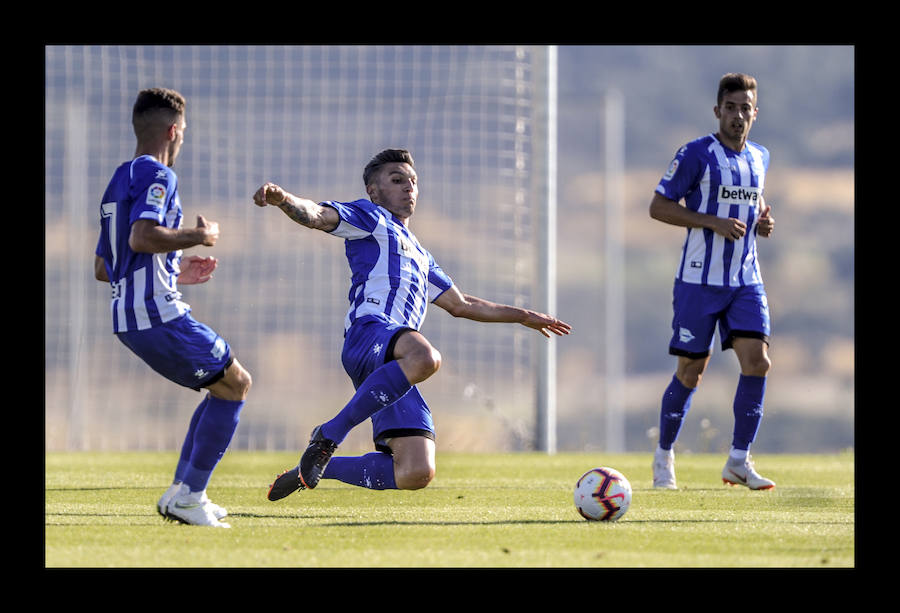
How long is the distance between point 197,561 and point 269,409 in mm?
9142

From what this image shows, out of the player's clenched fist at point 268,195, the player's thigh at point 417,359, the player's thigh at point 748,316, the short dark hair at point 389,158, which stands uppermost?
the short dark hair at point 389,158

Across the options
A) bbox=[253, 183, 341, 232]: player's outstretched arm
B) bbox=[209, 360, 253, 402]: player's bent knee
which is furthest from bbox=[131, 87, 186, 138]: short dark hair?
bbox=[209, 360, 253, 402]: player's bent knee

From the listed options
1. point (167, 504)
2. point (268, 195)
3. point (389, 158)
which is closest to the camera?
point (268, 195)

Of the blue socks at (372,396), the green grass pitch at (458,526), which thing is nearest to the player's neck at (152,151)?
the blue socks at (372,396)

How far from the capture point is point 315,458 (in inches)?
204

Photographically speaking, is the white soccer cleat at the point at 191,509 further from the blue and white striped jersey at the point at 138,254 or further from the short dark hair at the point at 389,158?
the short dark hair at the point at 389,158

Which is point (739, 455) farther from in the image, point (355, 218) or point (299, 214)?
point (299, 214)

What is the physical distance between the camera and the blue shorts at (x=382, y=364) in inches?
223

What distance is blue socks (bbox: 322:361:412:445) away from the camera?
5.28 meters

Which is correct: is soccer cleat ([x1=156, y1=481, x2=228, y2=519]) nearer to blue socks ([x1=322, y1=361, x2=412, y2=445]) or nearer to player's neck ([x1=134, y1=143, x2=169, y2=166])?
blue socks ([x1=322, y1=361, x2=412, y2=445])

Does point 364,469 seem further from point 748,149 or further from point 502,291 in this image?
point 502,291

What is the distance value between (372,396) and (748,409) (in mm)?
3227

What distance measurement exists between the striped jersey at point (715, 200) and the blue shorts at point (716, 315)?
63 mm

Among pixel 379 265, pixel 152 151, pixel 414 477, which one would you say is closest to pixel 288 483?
pixel 414 477
